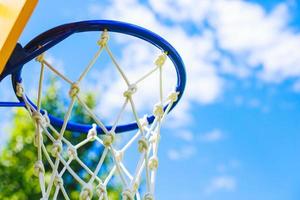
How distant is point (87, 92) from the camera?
4043 millimetres

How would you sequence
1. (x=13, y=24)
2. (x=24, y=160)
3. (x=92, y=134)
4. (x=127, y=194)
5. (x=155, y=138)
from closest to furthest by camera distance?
1. (x=13, y=24)
2. (x=127, y=194)
3. (x=155, y=138)
4. (x=92, y=134)
5. (x=24, y=160)

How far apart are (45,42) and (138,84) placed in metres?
0.26

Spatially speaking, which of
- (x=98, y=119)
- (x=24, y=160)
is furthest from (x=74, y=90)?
(x=24, y=160)

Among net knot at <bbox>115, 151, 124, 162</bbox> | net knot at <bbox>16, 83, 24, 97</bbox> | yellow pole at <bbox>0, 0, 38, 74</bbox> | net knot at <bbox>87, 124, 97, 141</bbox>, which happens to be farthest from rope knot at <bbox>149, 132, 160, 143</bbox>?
yellow pole at <bbox>0, 0, 38, 74</bbox>

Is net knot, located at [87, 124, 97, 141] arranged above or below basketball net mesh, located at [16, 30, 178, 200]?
above

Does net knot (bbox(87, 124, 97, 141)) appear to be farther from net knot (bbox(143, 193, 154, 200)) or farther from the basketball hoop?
net knot (bbox(143, 193, 154, 200))

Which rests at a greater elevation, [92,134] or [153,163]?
[92,134]

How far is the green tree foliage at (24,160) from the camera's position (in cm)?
357

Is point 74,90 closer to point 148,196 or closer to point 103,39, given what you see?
point 103,39

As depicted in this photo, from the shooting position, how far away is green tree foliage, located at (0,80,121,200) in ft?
11.7

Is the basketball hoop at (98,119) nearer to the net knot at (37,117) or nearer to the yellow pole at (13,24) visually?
the net knot at (37,117)

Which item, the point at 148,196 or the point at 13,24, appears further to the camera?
the point at 148,196

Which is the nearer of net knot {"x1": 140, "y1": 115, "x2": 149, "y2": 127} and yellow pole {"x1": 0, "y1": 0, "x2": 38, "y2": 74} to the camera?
yellow pole {"x1": 0, "y1": 0, "x2": 38, "y2": 74}

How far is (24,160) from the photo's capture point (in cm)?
368
